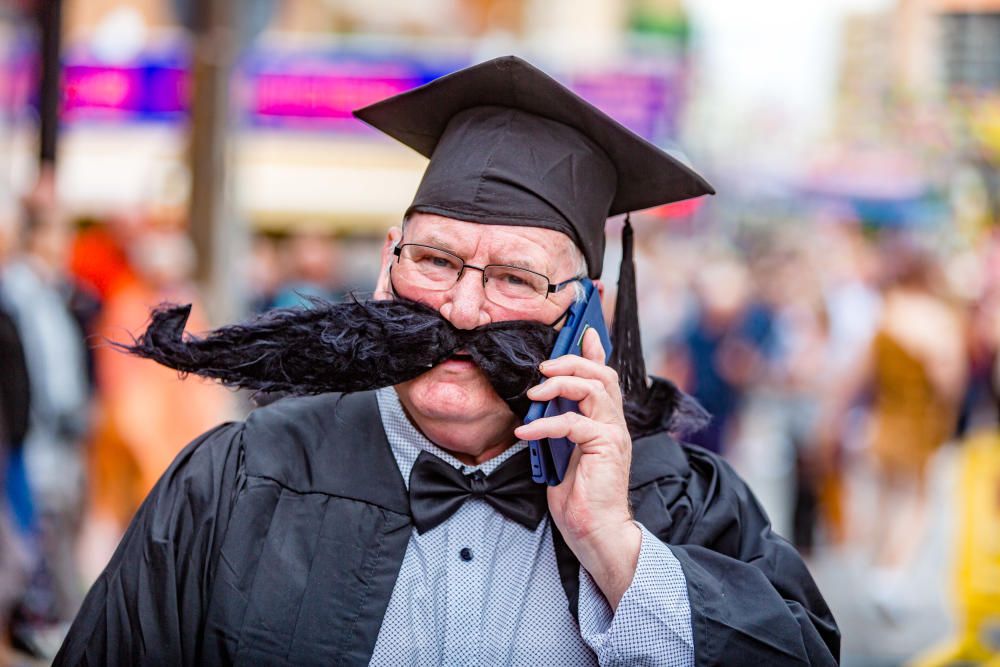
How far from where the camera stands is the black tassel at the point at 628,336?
2.65 meters

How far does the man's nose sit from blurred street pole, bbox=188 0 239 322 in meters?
5.22

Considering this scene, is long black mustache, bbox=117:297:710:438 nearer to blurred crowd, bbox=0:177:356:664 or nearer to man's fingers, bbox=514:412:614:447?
man's fingers, bbox=514:412:614:447

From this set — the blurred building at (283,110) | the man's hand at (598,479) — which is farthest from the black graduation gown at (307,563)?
the blurred building at (283,110)

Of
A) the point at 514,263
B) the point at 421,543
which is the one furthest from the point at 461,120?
the point at 421,543

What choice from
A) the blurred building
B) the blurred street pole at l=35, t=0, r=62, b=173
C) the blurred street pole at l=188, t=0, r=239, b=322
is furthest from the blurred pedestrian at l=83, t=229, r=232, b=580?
the blurred building

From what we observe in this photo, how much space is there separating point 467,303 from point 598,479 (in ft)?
1.33

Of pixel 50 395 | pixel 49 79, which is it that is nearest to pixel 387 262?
pixel 50 395

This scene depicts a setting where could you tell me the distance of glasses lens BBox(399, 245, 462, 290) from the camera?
2.36 meters

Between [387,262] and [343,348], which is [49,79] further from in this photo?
[343,348]

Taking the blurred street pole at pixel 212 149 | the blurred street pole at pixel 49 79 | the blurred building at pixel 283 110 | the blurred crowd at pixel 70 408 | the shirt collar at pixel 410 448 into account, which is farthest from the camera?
the blurred building at pixel 283 110

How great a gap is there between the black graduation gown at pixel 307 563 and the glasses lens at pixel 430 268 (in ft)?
1.10

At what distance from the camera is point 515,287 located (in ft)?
7.78

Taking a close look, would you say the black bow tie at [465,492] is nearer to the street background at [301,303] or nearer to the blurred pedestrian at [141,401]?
the street background at [301,303]

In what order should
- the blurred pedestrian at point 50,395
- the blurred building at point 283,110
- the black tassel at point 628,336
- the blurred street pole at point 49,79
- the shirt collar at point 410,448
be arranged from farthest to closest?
the blurred building at point 283,110, the blurred street pole at point 49,79, the blurred pedestrian at point 50,395, the black tassel at point 628,336, the shirt collar at point 410,448
